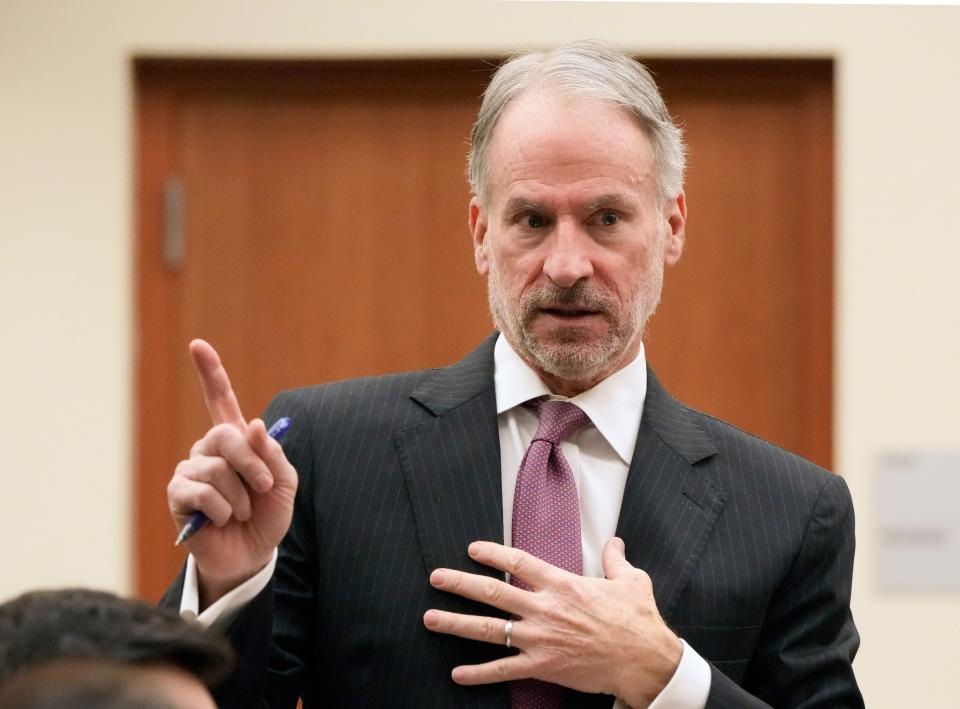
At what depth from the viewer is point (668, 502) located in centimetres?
145

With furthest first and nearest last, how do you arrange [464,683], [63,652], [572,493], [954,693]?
[954,693] → [572,493] → [464,683] → [63,652]

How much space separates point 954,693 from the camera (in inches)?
103

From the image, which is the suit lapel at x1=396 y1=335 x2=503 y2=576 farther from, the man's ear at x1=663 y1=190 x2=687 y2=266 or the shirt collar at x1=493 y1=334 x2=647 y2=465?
the man's ear at x1=663 y1=190 x2=687 y2=266

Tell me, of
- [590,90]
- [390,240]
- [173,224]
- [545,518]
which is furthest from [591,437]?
[173,224]

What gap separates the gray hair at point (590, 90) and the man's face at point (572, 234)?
0.06 ft

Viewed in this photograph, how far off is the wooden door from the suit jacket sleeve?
1279 millimetres

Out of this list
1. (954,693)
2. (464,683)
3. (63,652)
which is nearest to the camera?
(63,652)

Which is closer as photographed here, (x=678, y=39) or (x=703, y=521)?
(x=703, y=521)

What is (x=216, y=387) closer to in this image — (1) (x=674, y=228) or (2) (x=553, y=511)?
(2) (x=553, y=511)

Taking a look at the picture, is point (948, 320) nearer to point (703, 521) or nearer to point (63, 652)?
point (703, 521)

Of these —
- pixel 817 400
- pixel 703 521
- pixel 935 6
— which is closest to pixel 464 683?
pixel 703 521

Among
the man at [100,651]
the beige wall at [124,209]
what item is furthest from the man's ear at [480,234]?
the beige wall at [124,209]

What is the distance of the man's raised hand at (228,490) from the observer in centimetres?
115

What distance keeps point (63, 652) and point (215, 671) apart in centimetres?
11
